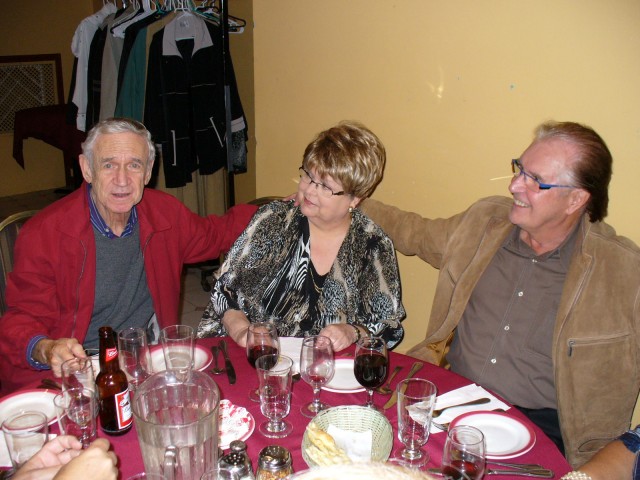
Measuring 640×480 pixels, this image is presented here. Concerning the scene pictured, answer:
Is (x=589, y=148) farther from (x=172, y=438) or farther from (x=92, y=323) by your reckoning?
(x=92, y=323)

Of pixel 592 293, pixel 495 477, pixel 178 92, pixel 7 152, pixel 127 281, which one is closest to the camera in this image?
pixel 495 477

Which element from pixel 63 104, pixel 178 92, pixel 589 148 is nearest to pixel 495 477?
pixel 589 148

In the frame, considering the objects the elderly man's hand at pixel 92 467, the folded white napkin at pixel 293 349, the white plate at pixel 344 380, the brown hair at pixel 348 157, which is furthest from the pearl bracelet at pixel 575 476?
the brown hair at pixel 348 157

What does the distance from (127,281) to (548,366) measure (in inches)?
64.9

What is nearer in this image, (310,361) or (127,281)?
(310,361)

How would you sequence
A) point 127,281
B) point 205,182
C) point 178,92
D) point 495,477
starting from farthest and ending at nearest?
point 205,182
point 178,92
point 127,281
point 495,477

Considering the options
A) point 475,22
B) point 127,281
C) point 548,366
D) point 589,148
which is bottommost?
point 548,366

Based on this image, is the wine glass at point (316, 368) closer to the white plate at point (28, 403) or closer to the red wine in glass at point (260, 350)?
the red wine in glass at point (260, 350)

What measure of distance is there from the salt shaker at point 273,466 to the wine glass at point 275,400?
0.20m

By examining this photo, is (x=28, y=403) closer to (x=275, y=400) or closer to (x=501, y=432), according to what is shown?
(x=275, y=400)

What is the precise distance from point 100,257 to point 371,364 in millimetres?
1218

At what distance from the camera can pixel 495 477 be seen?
1274 mm

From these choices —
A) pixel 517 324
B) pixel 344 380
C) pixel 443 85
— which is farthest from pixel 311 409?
pixel 443 85

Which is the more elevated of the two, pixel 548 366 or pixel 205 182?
pixel 205 182
